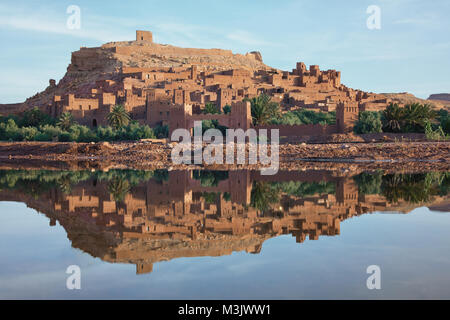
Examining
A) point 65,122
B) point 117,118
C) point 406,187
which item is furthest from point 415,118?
point 65,122

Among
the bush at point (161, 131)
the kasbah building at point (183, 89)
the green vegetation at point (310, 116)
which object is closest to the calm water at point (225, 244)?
the kasbah building at point (183, 89)

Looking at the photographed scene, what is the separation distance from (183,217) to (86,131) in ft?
121

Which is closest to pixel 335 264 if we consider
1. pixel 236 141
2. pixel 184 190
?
pixel 184 190

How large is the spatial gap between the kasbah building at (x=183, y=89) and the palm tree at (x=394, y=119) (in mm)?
2556

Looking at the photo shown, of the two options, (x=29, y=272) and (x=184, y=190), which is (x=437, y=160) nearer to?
(x=184, y=190)

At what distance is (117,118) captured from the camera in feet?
155

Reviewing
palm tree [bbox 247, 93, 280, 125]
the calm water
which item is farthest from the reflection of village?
palm tree [bbox 247, 93, 280, 125]

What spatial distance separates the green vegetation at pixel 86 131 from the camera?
4344 centimetres

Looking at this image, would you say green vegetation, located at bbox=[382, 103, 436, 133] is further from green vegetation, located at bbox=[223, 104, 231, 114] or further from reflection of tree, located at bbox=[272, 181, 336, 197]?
reflection of tree, located at bbox=[272, 181, 336, 197]

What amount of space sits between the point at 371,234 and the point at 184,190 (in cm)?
807

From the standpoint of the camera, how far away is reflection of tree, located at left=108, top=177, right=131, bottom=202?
13.5 meters

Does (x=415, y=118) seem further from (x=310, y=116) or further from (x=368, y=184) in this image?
(x=368, y=184)

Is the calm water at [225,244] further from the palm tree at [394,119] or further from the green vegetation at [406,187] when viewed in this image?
the palm tree at [394,119]

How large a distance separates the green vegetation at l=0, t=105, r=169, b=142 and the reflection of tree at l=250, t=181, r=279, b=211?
2634cm
